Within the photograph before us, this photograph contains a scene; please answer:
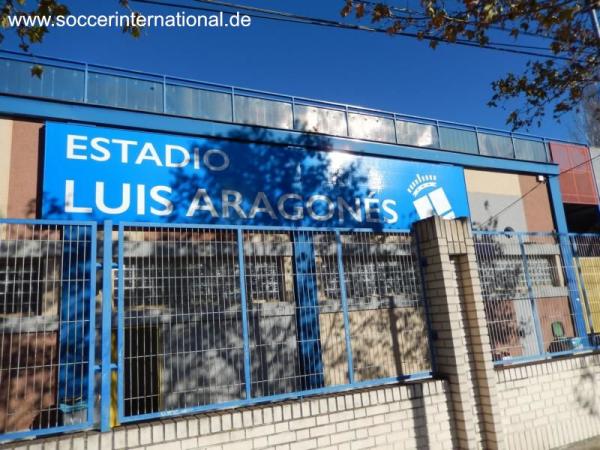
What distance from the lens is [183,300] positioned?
4.59 m

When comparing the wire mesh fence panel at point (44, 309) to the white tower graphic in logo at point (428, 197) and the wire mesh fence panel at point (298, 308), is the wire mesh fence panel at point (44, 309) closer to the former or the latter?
the wire mesh fence panel at point (298, 308)

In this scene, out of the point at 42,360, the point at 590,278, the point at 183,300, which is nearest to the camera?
the point at 42,360

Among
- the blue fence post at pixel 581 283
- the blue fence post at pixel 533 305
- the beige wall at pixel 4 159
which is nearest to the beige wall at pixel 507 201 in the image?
the blue fence post at pixel 581 283

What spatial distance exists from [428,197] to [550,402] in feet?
22.0

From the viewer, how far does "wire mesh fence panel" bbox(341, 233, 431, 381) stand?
5.40m

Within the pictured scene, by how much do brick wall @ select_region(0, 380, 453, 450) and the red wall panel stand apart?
1312 centimetres

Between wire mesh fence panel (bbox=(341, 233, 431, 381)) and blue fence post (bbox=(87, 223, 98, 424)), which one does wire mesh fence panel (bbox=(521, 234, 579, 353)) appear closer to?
wire mesh fence panel (bbox=(341, 233, 431, 381))

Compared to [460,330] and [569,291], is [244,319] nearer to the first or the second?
[460,330]

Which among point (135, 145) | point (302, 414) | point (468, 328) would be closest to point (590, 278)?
point (468, 328)

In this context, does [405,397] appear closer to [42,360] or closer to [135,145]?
[42,360]

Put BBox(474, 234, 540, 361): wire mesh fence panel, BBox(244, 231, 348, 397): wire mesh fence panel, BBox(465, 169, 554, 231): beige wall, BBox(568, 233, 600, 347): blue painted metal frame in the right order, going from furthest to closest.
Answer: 1. BBox(465, 169, 554, 231): beige wall
2. BBox(568, 233, 600, 347): blue painted metal frame
3. BBox(474, 234, 540, 361): wire mesh fence panel
4. BBox(244, 231, 348, 397): wire mesh fence panel

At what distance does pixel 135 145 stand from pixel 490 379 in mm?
7421

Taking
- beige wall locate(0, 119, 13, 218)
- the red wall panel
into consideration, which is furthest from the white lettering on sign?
the red wall panel

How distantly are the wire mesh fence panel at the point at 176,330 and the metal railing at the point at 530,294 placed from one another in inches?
140
